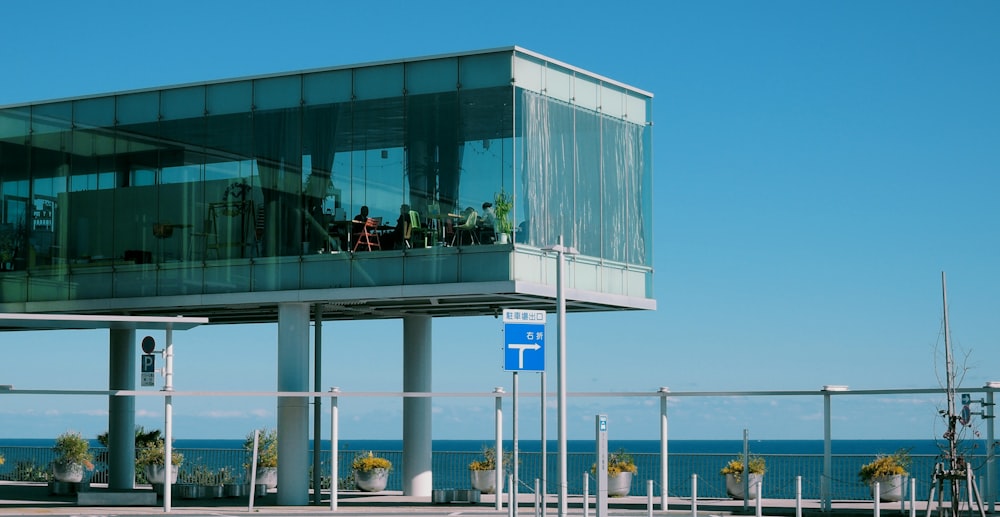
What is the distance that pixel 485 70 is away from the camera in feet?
109

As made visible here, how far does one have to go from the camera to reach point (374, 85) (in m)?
34.4

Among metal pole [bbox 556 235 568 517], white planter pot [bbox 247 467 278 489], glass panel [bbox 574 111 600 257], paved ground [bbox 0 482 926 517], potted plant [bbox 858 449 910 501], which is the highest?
glass panel [bbox 574 111 600 257]

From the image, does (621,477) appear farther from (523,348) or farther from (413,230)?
(523,348)

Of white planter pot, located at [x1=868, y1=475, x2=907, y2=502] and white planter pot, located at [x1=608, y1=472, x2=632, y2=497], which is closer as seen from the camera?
white planter pot, located at [x1=868, y1=475, x2=907, y2=502]

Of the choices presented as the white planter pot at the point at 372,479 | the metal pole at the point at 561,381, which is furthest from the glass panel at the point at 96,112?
the metal pole at the point at 561,381

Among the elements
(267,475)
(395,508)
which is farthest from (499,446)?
(267,475)

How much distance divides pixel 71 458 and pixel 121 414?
2847mm

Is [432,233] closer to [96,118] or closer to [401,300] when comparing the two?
[401,300]

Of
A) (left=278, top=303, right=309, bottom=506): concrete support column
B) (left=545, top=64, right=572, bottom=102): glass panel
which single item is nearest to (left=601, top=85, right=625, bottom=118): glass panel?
(left=545, top=64, right=572, bottom=102): glass panel

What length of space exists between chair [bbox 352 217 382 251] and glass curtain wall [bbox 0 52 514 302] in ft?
0.30

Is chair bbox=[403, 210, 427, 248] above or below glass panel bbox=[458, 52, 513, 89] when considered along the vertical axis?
below

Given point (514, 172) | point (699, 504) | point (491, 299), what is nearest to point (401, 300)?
point (491, 299)

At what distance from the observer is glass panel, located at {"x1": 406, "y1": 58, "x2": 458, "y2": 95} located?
33.5m

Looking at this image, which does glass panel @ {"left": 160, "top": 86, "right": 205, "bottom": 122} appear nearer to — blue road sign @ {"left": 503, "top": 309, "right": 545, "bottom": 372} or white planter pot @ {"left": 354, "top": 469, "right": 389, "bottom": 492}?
white planter pot @ {"left": 354, "top": 469, "right": 389, "bottom": 492}
